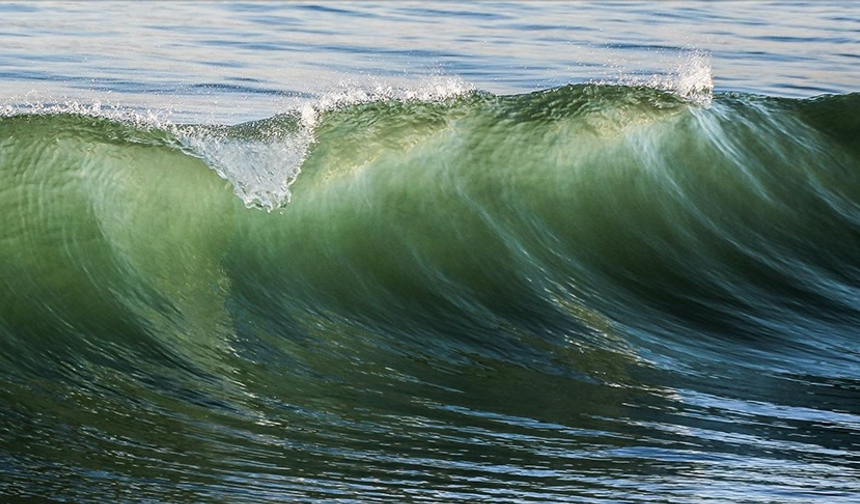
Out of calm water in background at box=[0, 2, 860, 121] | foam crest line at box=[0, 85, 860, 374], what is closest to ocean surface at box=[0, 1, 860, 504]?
foam crest line at box=[0, 85, 860, 374]

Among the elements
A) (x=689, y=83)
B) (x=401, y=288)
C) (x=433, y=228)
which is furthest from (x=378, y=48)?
(x=401, y=288)

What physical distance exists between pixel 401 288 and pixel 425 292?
12 centimetres

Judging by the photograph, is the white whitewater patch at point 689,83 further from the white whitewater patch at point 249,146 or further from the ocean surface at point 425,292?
Answer: the white whitewater patch at point 249,146

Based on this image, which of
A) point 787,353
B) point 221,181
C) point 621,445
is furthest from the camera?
point 221,181

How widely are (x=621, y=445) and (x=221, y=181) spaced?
2777 millimetres

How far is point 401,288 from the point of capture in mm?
6398

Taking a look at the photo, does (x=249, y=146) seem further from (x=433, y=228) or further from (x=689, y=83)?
(x=689, y=83)

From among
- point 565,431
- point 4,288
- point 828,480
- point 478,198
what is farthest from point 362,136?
point 828,480

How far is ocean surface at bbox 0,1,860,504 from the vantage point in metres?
4.29

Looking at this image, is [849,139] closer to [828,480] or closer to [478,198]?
[478,198]

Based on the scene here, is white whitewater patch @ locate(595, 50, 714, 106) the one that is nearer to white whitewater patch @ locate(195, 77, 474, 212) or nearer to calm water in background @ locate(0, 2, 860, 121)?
calm water in background @ locate(0, 2, 860, 121)

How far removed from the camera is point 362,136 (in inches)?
276

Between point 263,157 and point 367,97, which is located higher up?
point 367,97

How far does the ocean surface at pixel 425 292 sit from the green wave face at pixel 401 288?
0.02 meters
